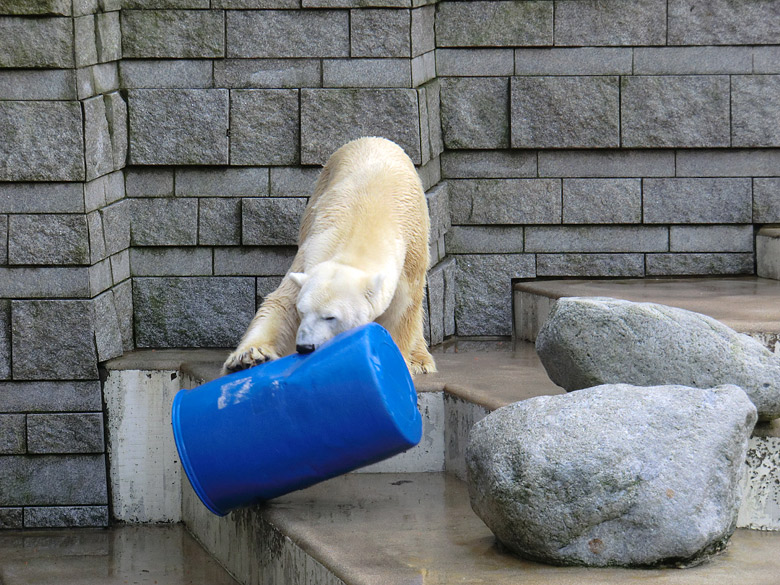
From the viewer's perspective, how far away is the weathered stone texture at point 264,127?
577cm

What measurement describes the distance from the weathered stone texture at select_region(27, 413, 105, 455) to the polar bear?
135 cm

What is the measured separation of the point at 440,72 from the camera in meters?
6.52

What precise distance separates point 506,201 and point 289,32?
66.5 inches

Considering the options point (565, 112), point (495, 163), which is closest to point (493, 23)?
point (565, 112)

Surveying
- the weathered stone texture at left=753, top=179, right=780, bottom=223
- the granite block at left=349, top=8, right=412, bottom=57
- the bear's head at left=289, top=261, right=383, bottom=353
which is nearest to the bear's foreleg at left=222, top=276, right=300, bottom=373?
the bear's head at left=289, top=261, right=383, bottom=353

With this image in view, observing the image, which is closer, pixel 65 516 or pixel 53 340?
pixel 53 340

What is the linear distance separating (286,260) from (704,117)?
103 inches

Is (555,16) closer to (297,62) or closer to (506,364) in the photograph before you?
(297,62)

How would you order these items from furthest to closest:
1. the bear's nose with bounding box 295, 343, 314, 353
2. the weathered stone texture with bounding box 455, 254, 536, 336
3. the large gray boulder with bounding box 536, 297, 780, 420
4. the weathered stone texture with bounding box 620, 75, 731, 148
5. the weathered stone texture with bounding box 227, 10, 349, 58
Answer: the weathered stone texture with bounding box 455, 254, 536, 336 < the weathered stone texture with bounding box 620, 75, 731, 148 < the weathered stone texture with bounding box 227, 10, 349, 58 < the bear's nose with bounding box 295, 343, 314, 353 < the large gray boulder with bounding box 536, 297, 780, 420

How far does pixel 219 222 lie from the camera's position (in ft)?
19.4

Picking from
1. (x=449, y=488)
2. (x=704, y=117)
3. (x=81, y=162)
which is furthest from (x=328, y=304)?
(x=704, y=117)

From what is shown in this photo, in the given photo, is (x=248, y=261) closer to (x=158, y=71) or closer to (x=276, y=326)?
(x=158, y=71)

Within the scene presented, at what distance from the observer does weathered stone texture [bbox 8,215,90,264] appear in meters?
5.37

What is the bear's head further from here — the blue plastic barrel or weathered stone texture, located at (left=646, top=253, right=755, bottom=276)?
weathered stone texture, located at (left=646, top=253, right=755, bottom=276)
